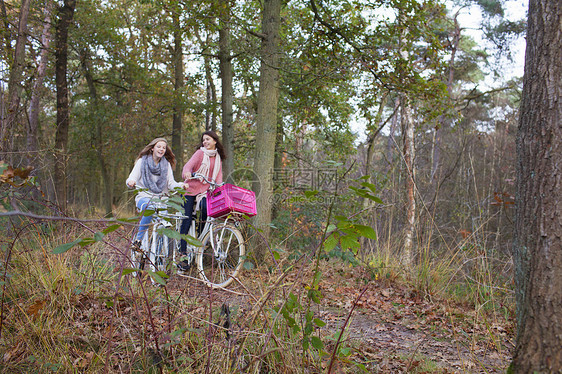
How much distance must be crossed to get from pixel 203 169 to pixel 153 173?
74 cm

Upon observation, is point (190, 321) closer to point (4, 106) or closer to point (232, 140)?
point (4, 106)

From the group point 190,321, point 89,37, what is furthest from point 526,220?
point 89,37

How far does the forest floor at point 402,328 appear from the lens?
A: 2.75 m

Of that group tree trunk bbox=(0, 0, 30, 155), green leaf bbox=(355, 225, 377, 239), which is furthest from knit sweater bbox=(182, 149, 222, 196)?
green leaf bbox=(355, 225, 377, 239)

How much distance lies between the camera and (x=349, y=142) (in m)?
10.1

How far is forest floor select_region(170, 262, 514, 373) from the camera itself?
2.75 m

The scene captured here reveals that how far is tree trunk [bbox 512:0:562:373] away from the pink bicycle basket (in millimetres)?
3131

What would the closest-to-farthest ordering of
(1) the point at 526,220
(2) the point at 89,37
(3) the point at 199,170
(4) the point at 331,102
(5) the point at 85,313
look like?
(1) the point at 526,220 < (5) the point at 85,313 < (3) the point at 199,170 < (4) the point at 331,102 < (2) the point at 89,37

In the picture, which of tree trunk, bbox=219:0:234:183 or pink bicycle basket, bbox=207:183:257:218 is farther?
tree trunk, bbox=219:0:234:183

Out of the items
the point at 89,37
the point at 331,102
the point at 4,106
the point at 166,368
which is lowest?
the point at 166,368

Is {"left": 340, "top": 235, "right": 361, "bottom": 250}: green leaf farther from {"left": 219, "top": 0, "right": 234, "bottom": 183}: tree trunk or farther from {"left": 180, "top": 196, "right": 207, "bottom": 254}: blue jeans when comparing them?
{"left": 219, "top": 0, "right": 234, "bottom": 183}: tree trunk

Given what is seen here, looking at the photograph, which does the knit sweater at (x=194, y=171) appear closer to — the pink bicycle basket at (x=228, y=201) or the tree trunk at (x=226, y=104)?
the pink bicycle basket at (x=228, y=201)

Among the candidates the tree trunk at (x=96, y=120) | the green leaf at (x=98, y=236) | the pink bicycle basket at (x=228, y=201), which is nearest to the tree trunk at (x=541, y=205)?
the green leaf at (x=98, y=236)

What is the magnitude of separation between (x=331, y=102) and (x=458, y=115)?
10.5ft
